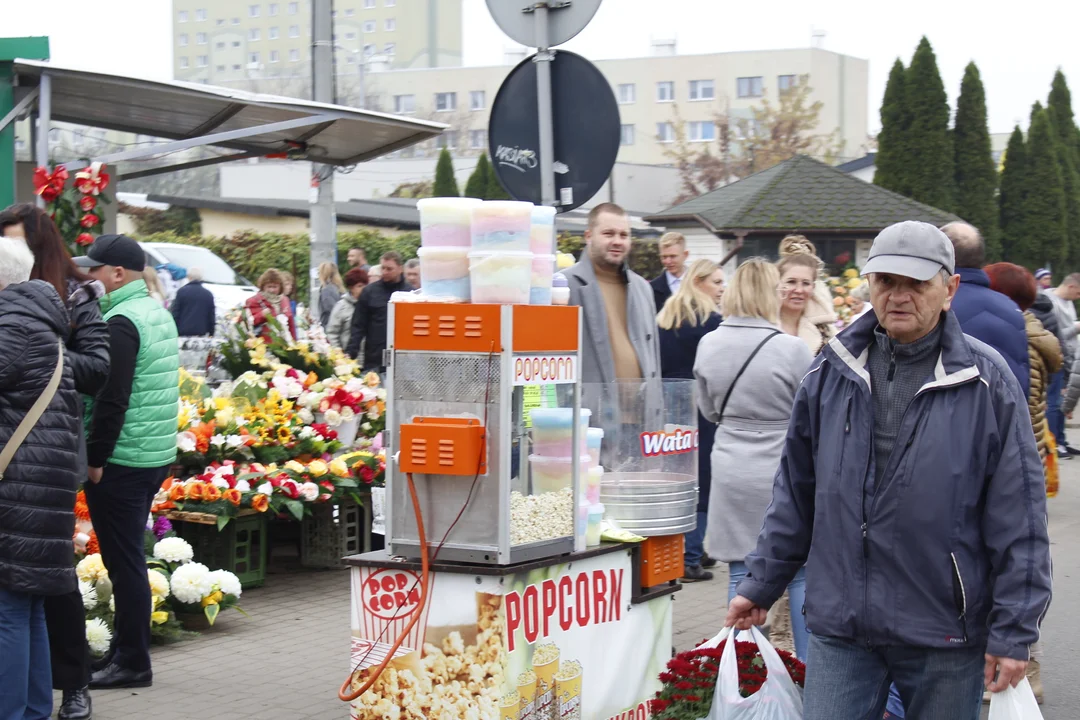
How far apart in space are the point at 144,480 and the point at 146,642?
74 centimetres

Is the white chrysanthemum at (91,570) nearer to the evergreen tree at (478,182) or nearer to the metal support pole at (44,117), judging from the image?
the metal support pole at (44,117)

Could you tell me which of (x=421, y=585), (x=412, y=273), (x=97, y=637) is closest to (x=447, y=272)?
(x=421, y=585)

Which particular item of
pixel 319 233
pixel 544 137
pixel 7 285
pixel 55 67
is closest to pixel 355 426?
pixel 55 67

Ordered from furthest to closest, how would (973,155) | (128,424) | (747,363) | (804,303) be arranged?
1. (973,155)
2. (804,303)
3. (747,363)
4. (128,424)

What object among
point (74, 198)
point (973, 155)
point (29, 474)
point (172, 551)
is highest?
point (973, 155)

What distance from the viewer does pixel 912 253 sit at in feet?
10.6

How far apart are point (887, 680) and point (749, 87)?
264ft

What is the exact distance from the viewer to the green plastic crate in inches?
294

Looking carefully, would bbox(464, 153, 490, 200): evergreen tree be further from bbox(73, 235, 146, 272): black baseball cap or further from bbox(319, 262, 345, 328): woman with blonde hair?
bbox(73, 235, 146, 272): black baseball cap

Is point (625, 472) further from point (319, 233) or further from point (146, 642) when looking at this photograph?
point (319, 233)

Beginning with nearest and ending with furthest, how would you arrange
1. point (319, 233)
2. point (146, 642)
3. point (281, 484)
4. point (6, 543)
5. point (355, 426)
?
point (6, 543)
point (146, 642)
point (281, 484)
point (355, 426)
point (319, 233)

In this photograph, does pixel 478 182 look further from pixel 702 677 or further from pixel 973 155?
pixel 702 677

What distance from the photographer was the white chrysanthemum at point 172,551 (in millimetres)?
6703

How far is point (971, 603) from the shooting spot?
3133mm
